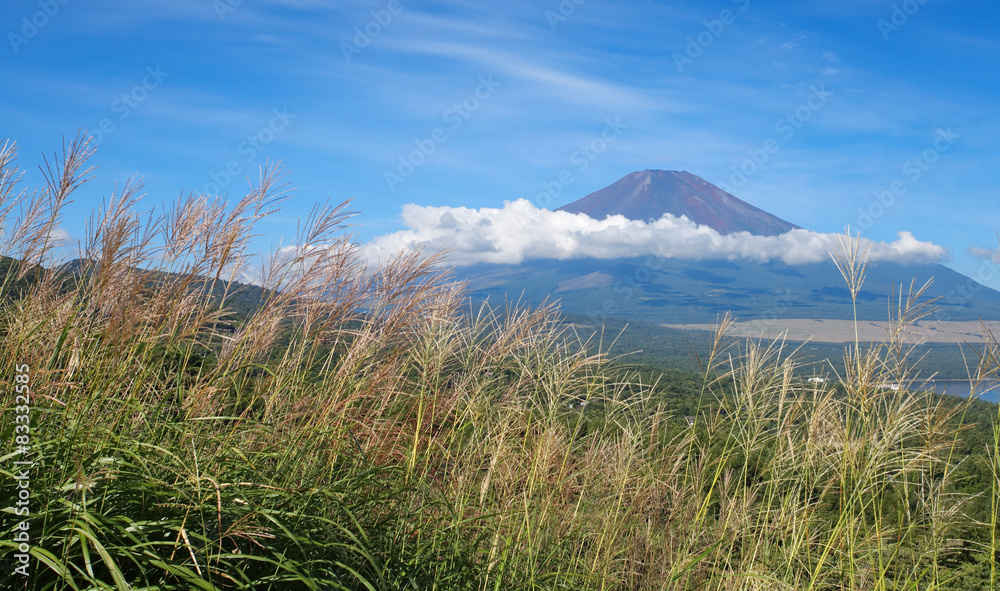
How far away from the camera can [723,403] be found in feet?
9.90

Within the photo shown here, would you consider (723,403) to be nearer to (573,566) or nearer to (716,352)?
(716,352)

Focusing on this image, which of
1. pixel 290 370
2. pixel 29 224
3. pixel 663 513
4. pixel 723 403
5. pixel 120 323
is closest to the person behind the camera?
pixel 120 323

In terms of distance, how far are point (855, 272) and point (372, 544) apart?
2.40 m

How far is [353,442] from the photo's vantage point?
2.39m

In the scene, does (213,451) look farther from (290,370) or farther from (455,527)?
(455,527)

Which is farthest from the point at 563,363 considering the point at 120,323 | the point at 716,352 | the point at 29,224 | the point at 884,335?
the point at 29,224

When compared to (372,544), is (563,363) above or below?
above

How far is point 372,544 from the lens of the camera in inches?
81.4

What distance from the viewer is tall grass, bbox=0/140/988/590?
5.42 ft

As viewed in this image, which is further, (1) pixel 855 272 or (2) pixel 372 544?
(1) pixel 855 272

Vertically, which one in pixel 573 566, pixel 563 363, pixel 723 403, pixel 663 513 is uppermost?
pixel 563 363

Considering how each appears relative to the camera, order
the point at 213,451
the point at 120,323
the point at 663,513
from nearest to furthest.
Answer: the point at 120,323 < the point at 213,451 < the point at 663,513

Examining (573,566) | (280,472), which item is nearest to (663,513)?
(573,566)

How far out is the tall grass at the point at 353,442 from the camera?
5.42 feet
